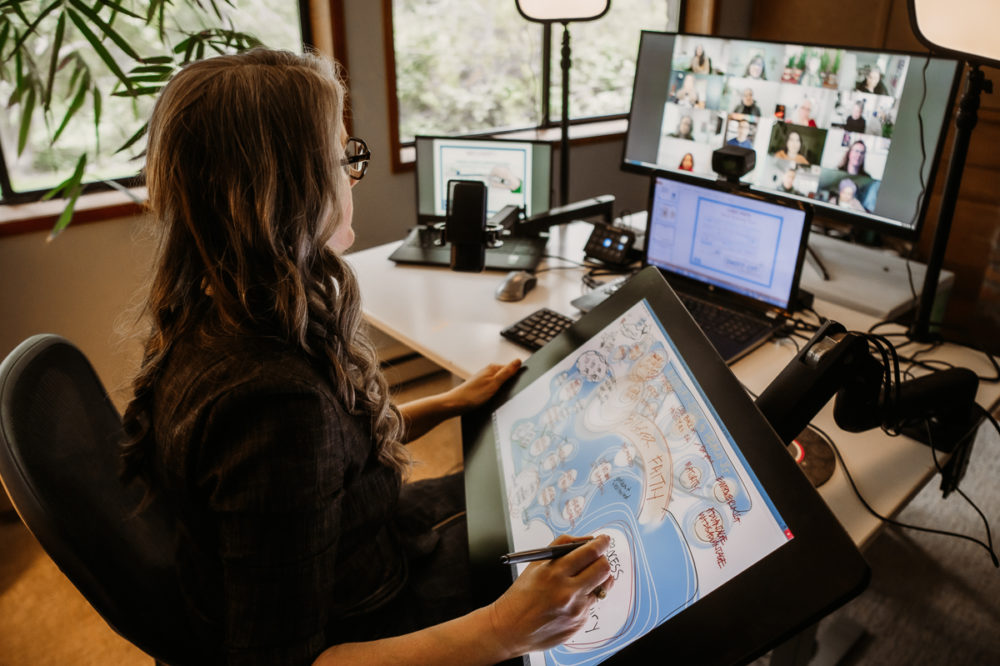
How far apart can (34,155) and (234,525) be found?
1966 mm

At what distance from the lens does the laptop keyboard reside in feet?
4.90

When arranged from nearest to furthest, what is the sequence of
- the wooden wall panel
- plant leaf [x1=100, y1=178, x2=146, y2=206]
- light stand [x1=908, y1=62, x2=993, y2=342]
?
light stand [x1=908, y1=62, x2=993, y2=342] < plant leaf [x1=100, y1=178, x2=146, y2=206] < the wooden wall panel

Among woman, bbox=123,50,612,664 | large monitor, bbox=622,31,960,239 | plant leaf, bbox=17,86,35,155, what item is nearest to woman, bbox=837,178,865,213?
large monitor, bbox=622,31,960,239

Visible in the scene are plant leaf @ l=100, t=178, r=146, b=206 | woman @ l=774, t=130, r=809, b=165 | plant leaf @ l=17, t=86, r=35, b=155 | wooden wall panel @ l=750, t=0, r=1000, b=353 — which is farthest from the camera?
wooden wall panel @ l=750, t=0, r=1000, b=353

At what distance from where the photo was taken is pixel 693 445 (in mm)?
821

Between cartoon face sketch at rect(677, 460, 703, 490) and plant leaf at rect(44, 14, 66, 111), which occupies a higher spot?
plant leaf at rect(44, 14, 66, 111)

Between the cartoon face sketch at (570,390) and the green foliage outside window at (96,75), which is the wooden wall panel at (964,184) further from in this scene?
the green foliage outside window at (96,75)

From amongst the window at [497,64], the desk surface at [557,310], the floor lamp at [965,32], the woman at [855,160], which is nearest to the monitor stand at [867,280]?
the desk surface at [557,310]

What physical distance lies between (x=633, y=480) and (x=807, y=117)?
1.34 metres

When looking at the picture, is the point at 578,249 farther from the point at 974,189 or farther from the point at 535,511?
the point at 974,189

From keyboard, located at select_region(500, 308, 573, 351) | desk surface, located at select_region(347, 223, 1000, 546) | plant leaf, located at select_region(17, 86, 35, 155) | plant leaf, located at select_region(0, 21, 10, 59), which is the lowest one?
desk surface, located at select_region(347, 223, 1000, 546)

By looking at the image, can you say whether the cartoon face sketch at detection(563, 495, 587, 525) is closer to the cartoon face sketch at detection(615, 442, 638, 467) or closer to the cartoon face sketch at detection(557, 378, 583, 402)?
the cartoon face sketch at detection(615, 442, 638, 467)

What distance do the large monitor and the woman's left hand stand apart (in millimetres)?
721

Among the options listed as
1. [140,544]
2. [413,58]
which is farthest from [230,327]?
[413,58]
